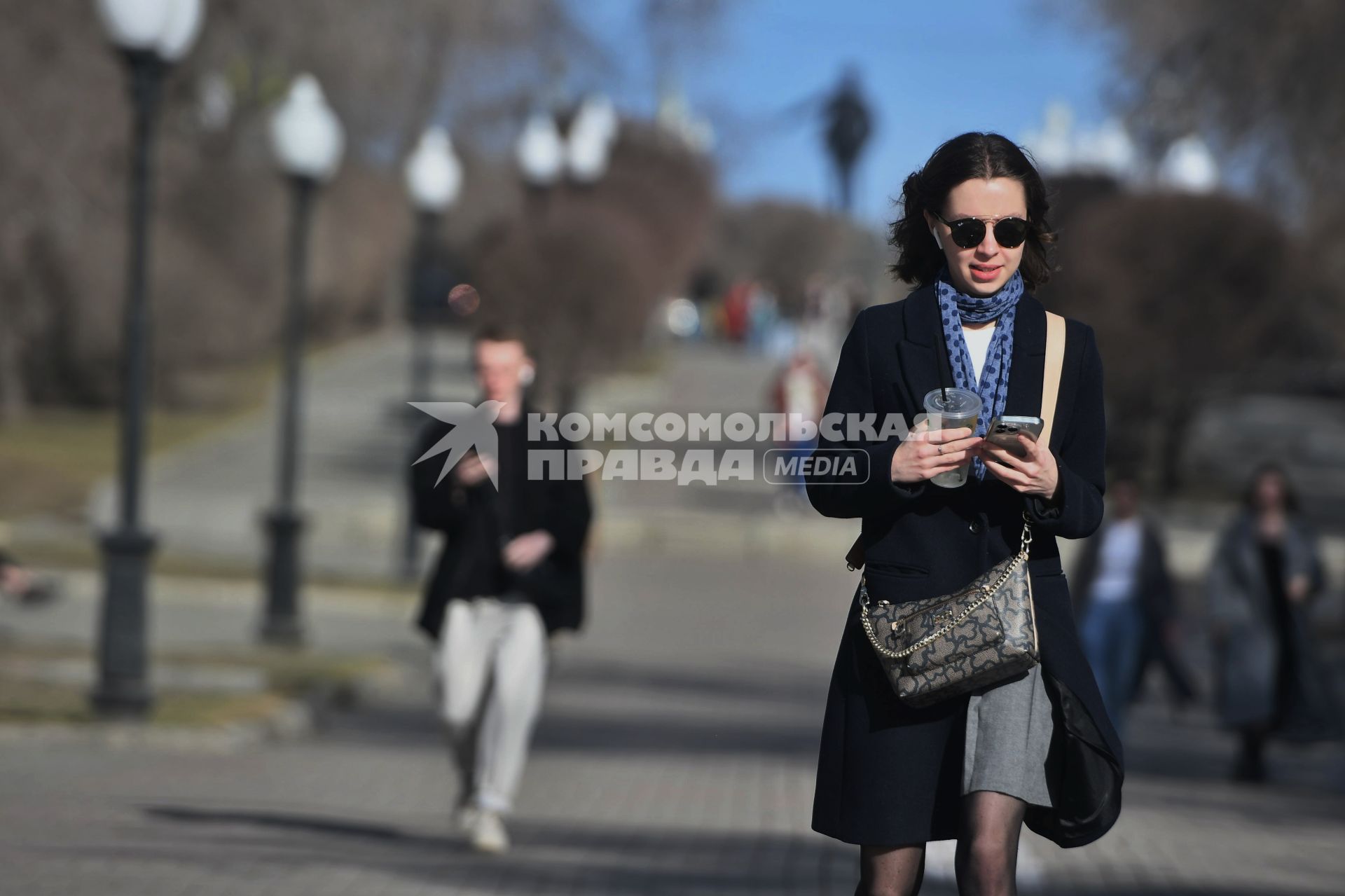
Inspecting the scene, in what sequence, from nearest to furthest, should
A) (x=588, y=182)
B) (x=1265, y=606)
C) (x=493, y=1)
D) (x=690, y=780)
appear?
(x=690, y=780) → (x=1265, y=606) → (x=588, y=182) → (x=493, y=1)

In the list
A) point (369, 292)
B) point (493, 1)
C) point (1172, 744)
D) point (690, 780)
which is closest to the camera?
point (690, 780)

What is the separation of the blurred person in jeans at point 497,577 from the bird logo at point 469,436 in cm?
2

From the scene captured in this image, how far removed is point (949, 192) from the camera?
12.7 ft

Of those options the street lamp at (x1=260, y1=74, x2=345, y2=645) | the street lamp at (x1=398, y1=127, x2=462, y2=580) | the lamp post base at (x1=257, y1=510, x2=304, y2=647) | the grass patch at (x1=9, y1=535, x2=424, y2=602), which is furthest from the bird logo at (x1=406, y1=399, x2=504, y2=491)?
the street lamp at (x1=398, y1=127, x2=462, y2=580)

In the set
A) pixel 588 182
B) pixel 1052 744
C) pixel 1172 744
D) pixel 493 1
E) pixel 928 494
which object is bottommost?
pixel 1172 744

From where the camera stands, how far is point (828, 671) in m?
14.4

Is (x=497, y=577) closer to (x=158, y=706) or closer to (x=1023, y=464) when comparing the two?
(x=1023, y=464)

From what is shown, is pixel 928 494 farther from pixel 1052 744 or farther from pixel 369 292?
pixel 369 292

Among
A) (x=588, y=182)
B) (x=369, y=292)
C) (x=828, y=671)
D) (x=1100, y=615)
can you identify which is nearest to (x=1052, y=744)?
(x=1100, y=615)

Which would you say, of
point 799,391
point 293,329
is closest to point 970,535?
point 293,329

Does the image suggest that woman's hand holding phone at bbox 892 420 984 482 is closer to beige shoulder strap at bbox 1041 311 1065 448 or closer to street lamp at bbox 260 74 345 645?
beige shoulder strap at bbox 1041 311 1065 448

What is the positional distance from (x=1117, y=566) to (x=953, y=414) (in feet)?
26.0

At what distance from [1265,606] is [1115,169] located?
72.0 ft

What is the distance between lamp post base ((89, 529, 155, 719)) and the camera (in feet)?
34.4
